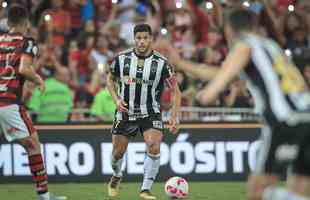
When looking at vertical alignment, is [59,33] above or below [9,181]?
above

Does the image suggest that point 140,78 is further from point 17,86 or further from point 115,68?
point 17,86

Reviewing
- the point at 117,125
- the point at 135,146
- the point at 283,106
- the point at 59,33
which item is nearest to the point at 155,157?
the point at 117,125

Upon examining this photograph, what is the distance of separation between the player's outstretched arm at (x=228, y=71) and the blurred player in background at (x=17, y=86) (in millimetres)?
3839

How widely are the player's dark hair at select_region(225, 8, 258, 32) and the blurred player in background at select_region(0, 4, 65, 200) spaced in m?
3.62

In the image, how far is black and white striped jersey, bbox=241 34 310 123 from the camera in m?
7.99

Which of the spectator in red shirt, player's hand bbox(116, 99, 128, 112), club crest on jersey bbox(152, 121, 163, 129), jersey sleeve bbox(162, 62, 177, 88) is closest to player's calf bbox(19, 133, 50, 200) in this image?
player's hand bbox(116, 99, 128, 112)

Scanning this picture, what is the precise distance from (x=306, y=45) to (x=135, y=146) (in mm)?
5074

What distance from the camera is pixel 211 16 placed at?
19.9 meters

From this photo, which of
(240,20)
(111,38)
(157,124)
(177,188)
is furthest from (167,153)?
(240,20)

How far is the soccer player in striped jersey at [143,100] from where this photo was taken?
43.0 feet

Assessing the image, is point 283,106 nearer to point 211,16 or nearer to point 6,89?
point 6,89

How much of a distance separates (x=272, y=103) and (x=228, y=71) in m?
0.50

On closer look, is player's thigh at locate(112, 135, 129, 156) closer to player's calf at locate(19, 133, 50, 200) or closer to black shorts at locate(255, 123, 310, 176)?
player's calf at locate(19, 133, 50, 200)

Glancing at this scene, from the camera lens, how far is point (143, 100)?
43.1ft
